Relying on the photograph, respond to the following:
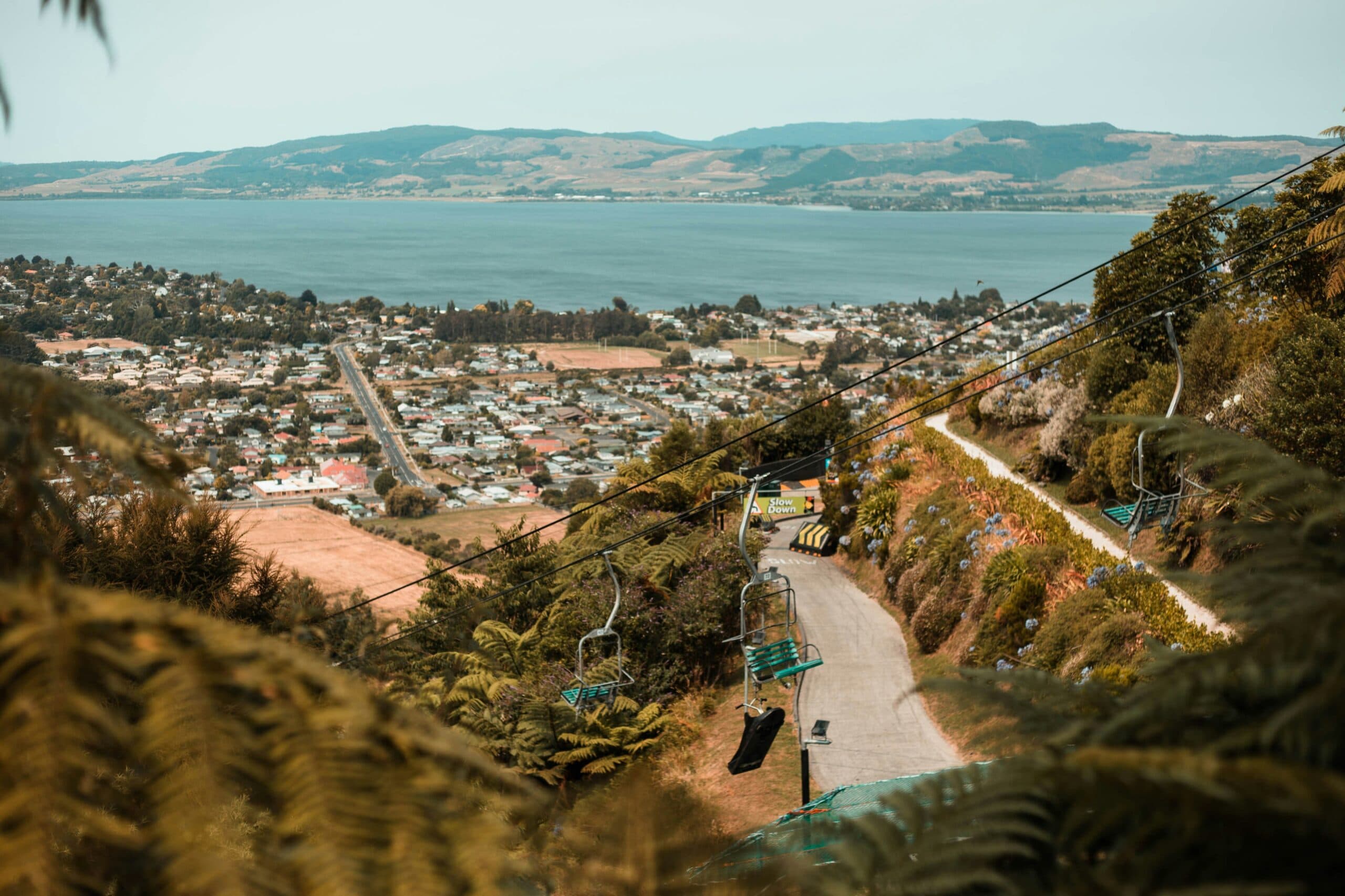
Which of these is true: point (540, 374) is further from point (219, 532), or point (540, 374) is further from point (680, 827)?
point (680, 827)

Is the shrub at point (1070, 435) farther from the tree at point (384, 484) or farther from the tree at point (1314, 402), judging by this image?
the tree at point (384, 484)

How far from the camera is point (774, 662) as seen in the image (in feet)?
29.1

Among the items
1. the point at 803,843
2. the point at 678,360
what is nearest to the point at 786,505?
the point at 803,843

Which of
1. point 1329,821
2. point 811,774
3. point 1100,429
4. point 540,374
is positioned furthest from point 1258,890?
point 540,374

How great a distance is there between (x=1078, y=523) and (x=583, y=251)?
127 metres

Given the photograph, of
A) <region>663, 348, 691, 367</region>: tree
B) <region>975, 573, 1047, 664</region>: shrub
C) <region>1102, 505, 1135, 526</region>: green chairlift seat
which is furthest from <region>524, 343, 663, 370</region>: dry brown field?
<region>975, 573, 1047, 664</region>: shrub

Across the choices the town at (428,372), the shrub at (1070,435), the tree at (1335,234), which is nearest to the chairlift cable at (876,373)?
the tree at (1335,234)

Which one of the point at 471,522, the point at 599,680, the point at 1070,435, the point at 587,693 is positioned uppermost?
the point at 1070,435

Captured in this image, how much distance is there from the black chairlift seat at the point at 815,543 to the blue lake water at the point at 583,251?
59149 mm

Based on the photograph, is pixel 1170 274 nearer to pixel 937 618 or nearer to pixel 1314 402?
pixel 1314 402

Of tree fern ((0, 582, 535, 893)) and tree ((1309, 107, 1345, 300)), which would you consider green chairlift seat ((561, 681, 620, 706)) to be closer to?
tree fern ((0, 582, 535, 893))

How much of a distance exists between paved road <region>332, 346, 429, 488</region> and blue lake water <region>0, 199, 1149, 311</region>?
19885 millimetres

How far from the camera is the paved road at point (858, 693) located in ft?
27.8

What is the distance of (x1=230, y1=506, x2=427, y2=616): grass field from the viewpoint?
14.0 meters
